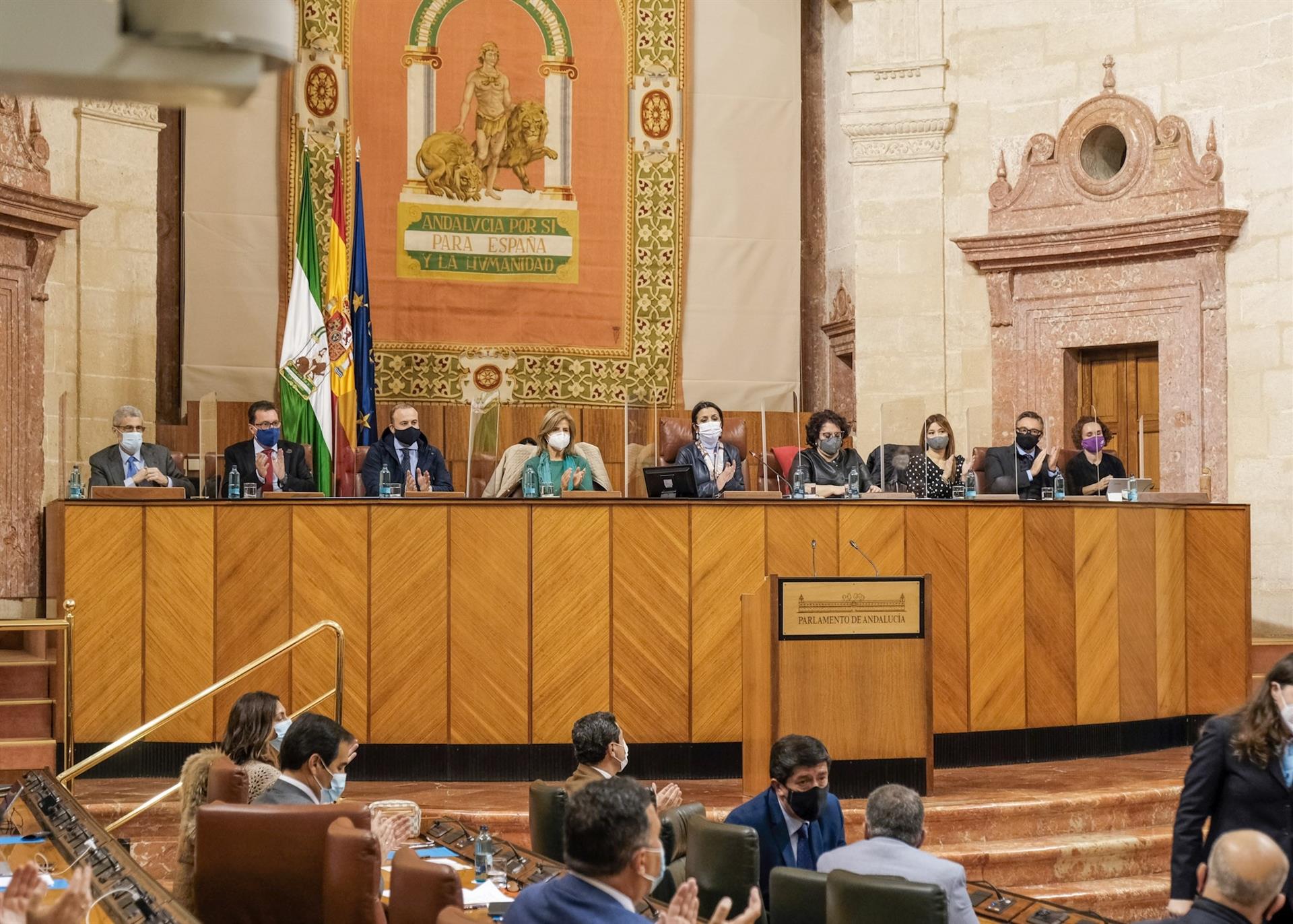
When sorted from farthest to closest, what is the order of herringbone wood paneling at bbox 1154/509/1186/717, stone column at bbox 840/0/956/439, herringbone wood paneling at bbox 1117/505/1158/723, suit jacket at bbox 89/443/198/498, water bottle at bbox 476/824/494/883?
stone column at bbox 840/0/956/439
herringbone wood paneling at bbox 1154/509/1186/717
suit jacket at bbox 89/443/198/498
herringbone wood paneling at bbox 1117/505/1158/723
water bottle at bbox 476/824/494/883

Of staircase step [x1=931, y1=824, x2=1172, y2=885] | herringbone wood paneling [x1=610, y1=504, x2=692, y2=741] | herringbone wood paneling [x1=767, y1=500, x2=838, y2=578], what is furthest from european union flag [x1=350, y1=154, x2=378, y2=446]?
staircase step [x1=931, y1=824, x2=1172, y2=885]

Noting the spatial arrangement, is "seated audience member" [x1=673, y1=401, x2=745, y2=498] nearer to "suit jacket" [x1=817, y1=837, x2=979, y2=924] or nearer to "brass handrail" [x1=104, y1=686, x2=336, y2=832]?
"brass handrail" [x1=104, y1=686, x2=336, y2=832]

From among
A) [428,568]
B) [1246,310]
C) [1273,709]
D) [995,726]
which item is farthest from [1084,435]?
[1273,709]

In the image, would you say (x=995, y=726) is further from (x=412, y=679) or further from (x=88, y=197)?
(x=88, y=197)

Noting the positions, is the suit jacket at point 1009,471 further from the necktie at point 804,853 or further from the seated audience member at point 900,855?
the seated audience member at point 900,855

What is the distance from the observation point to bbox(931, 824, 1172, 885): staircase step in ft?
21.8

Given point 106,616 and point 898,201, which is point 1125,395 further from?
point 106,616

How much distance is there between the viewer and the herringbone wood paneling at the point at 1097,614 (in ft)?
27.6

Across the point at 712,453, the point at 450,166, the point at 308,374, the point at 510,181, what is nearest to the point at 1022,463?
the point at 712,453

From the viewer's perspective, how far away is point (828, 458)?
29.8ft

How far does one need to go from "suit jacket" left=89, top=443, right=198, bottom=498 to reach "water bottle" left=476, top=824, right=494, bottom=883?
4347 millimetres

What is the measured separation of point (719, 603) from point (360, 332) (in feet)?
10.5

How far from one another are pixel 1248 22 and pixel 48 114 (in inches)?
317

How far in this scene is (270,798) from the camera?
4.27m
